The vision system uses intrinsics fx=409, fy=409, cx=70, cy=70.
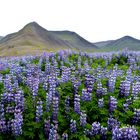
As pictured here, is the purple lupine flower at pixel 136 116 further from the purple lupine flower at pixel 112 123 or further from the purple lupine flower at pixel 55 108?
the purple lupine flower at pixel 55 108

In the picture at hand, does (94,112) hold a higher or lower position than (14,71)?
lower

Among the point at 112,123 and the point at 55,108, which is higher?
the point at 55,108

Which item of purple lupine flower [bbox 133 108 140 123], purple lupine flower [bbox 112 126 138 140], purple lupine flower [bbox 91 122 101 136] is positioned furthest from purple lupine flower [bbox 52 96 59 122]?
purple lupine flower [bbox 133 108 140 123]

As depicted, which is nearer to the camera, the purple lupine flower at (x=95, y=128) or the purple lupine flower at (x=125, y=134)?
the purple lupine flower at (x=125, y=134)

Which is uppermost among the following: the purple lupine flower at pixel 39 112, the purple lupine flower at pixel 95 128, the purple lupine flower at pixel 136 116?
the purple lupine flower at pixel 39 112

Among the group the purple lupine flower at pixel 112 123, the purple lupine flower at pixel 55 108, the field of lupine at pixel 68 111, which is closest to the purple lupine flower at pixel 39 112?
the field of lupine at pixel 68 111

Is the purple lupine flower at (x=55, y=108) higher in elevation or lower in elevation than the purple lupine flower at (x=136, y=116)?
higher

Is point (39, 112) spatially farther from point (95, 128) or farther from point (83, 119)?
point (95, 128)

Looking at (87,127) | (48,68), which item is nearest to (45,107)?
(87,127)

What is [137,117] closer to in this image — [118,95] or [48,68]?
[118,95]

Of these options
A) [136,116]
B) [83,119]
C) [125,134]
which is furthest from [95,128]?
[136,116]

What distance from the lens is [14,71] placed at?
40.4 feet

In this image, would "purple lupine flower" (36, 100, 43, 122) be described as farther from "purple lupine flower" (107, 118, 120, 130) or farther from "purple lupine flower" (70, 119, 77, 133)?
"purple lupine flower" (107, 118, 120, 130)

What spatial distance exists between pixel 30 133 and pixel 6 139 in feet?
1.95
